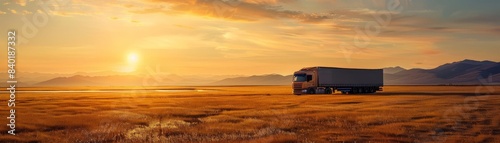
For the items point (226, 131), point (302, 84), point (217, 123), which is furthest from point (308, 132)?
point (302, 84)

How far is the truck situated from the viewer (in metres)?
60.9

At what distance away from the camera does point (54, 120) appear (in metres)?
25.5

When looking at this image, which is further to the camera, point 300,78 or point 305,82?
point 300,78

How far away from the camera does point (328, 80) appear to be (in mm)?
61719

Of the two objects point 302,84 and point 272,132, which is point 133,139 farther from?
point 302,84

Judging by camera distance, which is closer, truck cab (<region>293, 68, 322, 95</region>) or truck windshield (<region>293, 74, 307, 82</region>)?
truck cab (<region>293, 68, 322, 95</region>)

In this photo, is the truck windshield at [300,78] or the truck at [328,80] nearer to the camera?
the truck at [328,80]

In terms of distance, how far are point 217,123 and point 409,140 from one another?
10.1m

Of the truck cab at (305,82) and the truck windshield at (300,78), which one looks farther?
the truck windshield at (300,78)

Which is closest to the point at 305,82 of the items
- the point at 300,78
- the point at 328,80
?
the point at 300,78

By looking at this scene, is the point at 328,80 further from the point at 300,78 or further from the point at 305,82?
the point at 300,78

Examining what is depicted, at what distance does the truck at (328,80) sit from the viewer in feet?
200

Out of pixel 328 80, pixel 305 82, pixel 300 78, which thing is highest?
pixel 300 78

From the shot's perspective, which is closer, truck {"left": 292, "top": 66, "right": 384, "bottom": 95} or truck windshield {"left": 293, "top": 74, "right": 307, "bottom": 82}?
truck {"left": 292, "top": 66, "right": 384, "bottom": 95}
